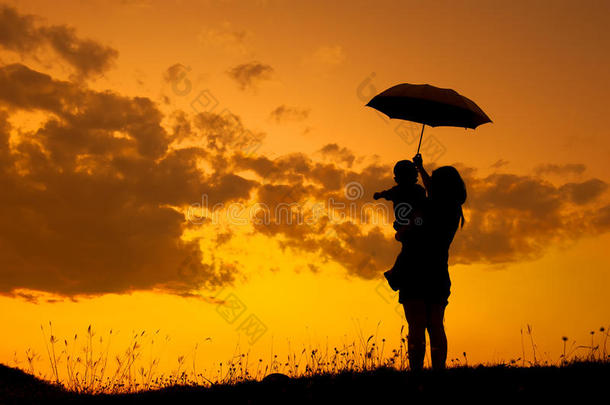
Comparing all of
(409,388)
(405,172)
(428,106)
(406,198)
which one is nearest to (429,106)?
(428,106)

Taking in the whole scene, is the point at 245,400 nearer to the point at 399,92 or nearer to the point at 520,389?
the point at 520,389

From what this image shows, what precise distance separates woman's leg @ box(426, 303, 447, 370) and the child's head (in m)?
1.60

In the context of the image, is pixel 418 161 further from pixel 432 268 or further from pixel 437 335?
pixel 437 335

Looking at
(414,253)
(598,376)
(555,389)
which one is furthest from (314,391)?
(598,376)

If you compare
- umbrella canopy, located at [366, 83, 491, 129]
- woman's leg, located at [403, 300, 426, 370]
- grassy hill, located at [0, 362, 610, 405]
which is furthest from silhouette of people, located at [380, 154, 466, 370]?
umbrella canopy, located at [366, 83, 491, 129]

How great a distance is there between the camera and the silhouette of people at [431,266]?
7.13 meters

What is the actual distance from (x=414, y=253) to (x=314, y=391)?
210 cm

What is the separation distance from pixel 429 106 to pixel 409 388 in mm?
4434

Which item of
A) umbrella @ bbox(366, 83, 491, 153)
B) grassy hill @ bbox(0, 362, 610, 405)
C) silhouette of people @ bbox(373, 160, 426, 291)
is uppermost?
umbrella @ bbox(366, 83, 491, 153)

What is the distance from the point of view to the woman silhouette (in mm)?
7133

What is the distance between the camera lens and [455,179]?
23.3 feet

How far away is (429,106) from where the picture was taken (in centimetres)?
897

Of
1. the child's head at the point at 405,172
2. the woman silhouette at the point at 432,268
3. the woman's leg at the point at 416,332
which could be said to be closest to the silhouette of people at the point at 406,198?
the child's head at the point at 405,172

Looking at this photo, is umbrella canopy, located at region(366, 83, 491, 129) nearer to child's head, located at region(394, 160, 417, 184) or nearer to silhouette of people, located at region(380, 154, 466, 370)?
child's head, located at region(394, 160, 417, 184)
